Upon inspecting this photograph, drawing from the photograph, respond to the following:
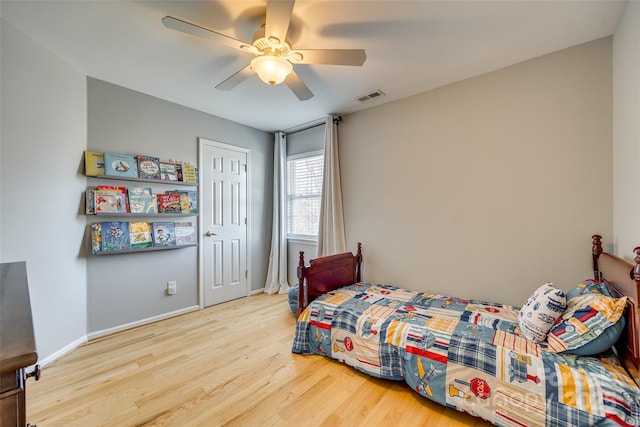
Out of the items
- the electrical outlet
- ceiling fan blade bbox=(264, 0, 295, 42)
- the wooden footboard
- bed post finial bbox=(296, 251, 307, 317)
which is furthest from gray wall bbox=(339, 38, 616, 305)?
the electrical outlet

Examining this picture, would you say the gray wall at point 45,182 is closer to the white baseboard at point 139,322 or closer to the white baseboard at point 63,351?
the white baseboard at point 63,351

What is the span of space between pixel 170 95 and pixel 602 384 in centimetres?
403

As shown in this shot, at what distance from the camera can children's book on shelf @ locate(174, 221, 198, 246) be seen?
3.10 meters

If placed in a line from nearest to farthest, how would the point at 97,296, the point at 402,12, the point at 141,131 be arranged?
the point at 402,12, the point at 97,296, the point at 141,131

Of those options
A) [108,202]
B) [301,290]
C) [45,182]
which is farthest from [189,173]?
[301,290]

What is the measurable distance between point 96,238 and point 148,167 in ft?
2.82

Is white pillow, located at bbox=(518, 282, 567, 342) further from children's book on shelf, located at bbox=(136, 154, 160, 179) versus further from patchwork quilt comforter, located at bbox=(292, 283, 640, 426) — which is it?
children's book on shelf, located at bbox=(136, 154, 160, 179)

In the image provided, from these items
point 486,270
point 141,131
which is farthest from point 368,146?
point 141,131

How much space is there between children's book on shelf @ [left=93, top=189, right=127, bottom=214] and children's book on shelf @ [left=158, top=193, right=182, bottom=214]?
0.33 m

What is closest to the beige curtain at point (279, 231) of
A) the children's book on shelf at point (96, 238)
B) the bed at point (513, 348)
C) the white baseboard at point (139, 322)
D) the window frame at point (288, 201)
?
the window frame at point (288, 201)

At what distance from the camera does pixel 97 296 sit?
2580 millimetres

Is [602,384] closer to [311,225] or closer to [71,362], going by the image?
[311,225]

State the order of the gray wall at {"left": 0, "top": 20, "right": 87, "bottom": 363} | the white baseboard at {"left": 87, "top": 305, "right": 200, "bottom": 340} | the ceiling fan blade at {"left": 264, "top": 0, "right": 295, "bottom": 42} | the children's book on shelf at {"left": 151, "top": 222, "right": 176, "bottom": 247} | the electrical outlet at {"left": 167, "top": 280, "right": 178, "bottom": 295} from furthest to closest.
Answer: the electrical outlet at {"left": 167, "top": 280, "right": 178, "bottom": 295}
the children's book on shelf at {"left": 151, "top": 222, "right": 176, "bottom": 247}
the white baseboard at {"left": 87, "top": 305, "right": 200, "bottom": 340}
the gray wall at {"left": 0, "top": 20, "right": 87, "bottom": 363}
the ceiling fan blade at {"left": 264, "top": 0, "right": 295, "bottom": 42}

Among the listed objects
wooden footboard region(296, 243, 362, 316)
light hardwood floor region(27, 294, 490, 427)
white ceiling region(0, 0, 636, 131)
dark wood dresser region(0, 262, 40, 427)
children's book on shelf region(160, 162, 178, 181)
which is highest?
white ceiling region(0, 0, 636, 131)
